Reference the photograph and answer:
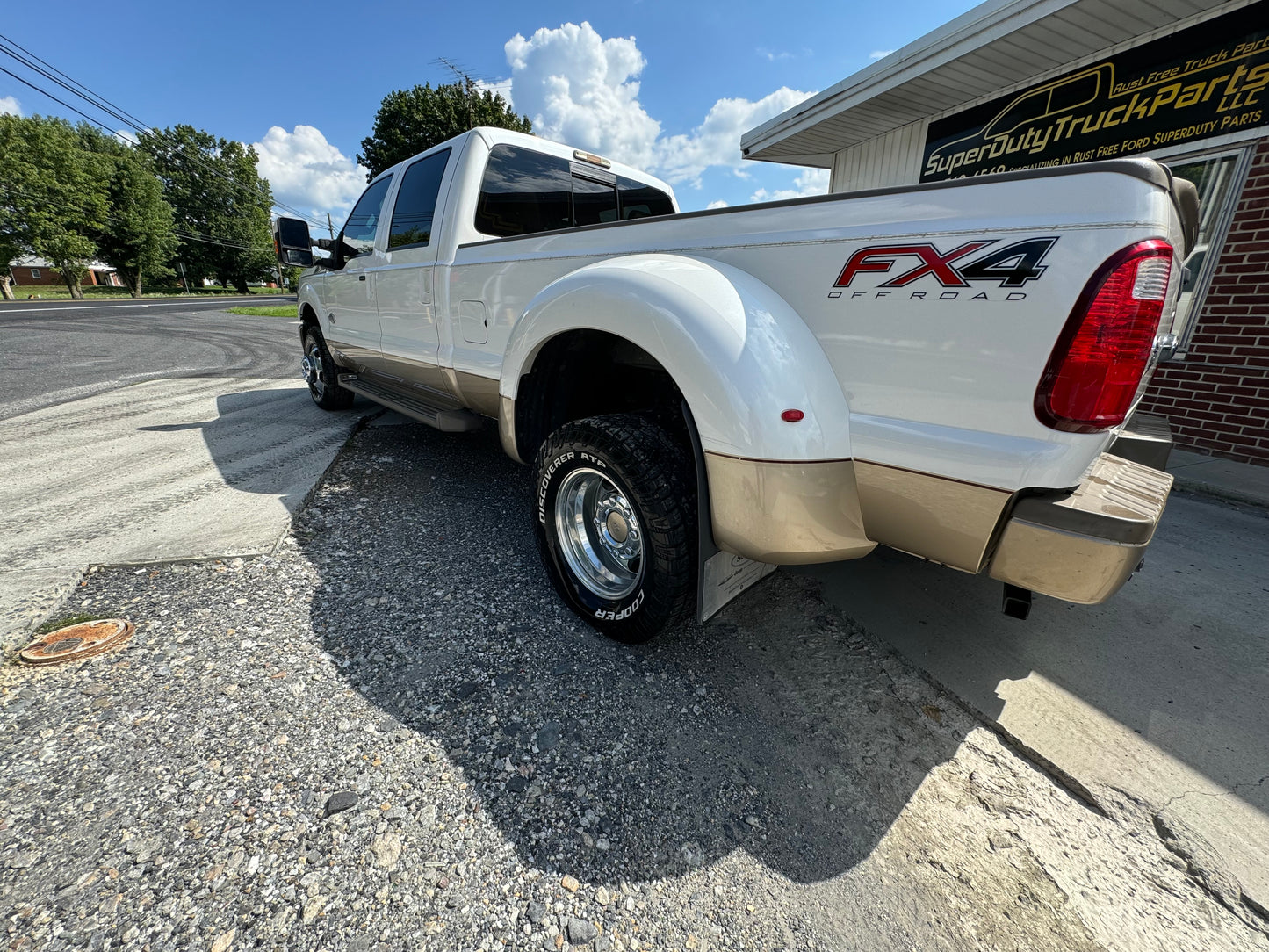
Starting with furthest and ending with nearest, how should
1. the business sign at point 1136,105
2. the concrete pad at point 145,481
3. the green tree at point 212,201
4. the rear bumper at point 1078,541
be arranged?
1. the green tree at point 212,201
2. the business sign at point 1136,105
3. the concrete pad at point 145,481
4. the rear bumper at point 1078,541

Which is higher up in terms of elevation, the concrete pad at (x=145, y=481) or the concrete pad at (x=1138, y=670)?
the concrete pad at (x=145, y=481)

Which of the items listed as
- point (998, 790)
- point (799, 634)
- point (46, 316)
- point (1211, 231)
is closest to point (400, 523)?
point (799, 634)

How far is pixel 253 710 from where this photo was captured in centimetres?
182

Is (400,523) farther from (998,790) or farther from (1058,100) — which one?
(1058,100)

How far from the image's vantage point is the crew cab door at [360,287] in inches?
160

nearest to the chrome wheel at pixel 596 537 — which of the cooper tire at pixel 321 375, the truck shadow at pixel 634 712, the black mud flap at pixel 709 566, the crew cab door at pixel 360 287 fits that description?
the truck shadow at pixel 634 712

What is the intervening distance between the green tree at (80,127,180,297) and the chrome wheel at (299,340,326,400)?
180 feet

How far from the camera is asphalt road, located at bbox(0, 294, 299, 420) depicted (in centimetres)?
686

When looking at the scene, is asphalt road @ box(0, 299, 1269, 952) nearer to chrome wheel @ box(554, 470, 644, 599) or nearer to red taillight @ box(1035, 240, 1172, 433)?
chrome wheel @ box(554, 470, 644, 599)

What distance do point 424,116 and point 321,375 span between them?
2407cm

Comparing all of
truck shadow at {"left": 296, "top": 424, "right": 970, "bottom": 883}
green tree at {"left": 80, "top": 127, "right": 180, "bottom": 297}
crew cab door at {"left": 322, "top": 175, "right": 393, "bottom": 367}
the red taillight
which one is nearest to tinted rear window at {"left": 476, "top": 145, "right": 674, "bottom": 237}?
crew cab door at {"left": 322, "top": 175, "right": 393, "bottom": 367}

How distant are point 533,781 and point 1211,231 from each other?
6.61 m

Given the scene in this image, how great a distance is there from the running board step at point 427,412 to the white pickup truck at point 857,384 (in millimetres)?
761

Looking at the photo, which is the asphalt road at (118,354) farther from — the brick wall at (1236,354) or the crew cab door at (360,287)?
the brick wall at (1236,354)
